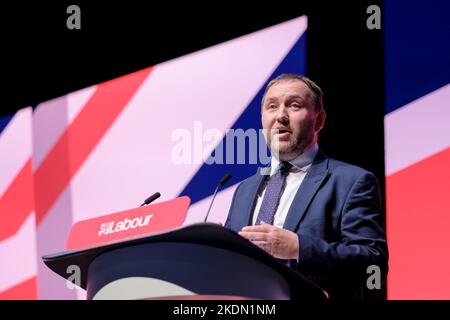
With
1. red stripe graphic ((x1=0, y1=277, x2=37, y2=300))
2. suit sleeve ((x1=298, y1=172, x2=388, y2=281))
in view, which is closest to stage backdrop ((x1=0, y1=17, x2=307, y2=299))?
red stripe graphic ((x1=0, y1=277, x2=37, y2=300))

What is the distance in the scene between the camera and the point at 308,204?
2281 mm

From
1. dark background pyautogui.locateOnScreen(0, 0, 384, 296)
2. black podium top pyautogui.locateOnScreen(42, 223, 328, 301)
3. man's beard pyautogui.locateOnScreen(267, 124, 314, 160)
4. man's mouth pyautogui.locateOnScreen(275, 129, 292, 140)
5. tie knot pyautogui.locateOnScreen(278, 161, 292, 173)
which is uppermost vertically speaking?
dark background pyautogui.locateOnScreen(0, 0, 384, 296)

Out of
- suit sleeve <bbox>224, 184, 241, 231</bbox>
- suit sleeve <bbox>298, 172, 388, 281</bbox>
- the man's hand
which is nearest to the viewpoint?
the man's hand

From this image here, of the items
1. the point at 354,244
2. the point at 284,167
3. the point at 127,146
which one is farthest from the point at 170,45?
the point at 354,244

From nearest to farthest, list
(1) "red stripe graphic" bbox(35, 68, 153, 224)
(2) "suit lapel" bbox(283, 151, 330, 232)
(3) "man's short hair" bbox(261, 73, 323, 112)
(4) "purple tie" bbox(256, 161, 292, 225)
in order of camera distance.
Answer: (2) "suit lapel" bbox(283, 151, 330, 232) → (4) "purple tie" bbox(256, 161, 292, 225) → (3) "man's short hair" bbox(261, 73, 323, 112) → (1) "red stripe graphic" bbox(35, 68, 153, 224)

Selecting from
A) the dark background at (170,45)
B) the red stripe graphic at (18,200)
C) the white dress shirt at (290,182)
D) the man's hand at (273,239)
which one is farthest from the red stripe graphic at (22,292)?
the man's hand at (273,239)

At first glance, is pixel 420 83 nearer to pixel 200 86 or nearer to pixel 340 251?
pixel 200 86

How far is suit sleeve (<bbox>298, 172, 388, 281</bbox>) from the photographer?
74.5 inches

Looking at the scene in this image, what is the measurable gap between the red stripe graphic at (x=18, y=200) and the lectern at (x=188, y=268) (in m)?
1.57

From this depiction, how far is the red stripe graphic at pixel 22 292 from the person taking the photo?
2.84 m

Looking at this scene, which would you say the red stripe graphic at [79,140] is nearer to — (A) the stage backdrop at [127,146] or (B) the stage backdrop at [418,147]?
(A) the stage backdrop at [127,146]

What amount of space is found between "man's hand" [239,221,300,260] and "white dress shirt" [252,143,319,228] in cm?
47

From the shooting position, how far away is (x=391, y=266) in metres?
2.65

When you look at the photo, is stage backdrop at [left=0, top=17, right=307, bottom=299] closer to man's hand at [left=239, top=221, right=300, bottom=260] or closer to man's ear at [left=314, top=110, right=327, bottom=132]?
man's ear at [left=314, top=110, right=327, bottom=132]
